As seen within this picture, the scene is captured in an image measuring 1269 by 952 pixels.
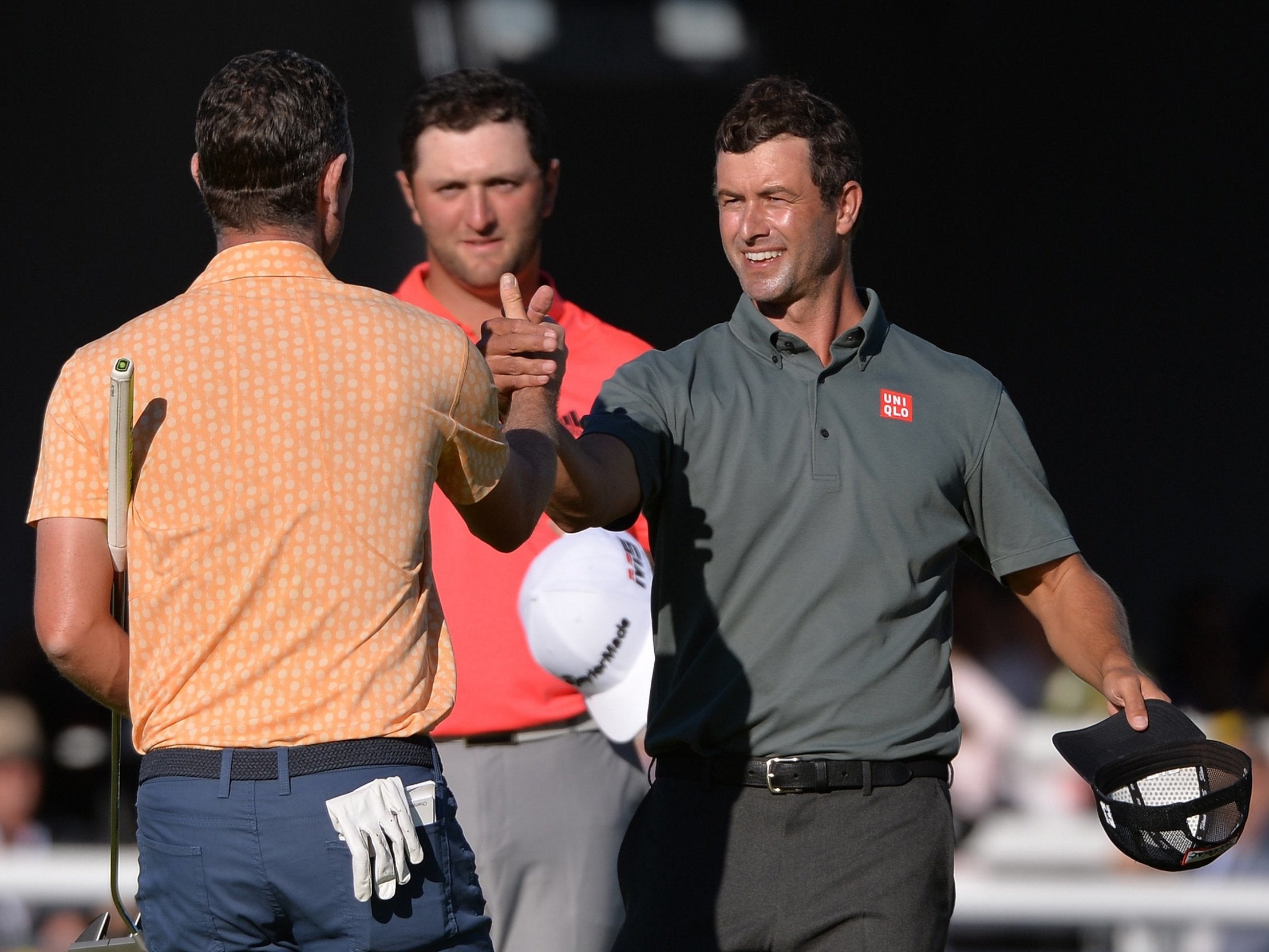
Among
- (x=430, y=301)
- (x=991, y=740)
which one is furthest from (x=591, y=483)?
(x=991, y=740)

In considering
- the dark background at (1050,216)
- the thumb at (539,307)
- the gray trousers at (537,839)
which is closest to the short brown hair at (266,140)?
the thumb at (539,307)

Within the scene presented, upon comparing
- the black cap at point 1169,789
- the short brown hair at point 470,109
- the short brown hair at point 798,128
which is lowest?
the black cap at point 1169,789

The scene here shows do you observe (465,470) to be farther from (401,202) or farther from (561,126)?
(561,126)

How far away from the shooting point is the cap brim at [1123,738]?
7.72ft

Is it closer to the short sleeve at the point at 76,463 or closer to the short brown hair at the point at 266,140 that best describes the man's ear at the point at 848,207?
the short brown hair at the point at 266,140

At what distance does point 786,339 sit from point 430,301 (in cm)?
98

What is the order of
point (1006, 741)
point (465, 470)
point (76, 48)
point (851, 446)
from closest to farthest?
point (465, 470) < point (851, 446) < point (1006, 741) < point (76, 48)

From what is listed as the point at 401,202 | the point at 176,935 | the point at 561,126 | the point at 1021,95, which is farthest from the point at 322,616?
the point at 1021,95

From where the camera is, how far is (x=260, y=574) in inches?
70.2

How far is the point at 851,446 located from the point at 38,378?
169 inches

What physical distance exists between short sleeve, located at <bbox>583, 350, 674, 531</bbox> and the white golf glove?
26.6 inches

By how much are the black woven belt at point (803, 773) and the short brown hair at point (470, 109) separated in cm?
146

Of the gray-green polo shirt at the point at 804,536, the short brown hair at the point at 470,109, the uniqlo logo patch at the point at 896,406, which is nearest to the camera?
the gray-green polo shirt at the point at 804,536

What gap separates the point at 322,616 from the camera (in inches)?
70.9
